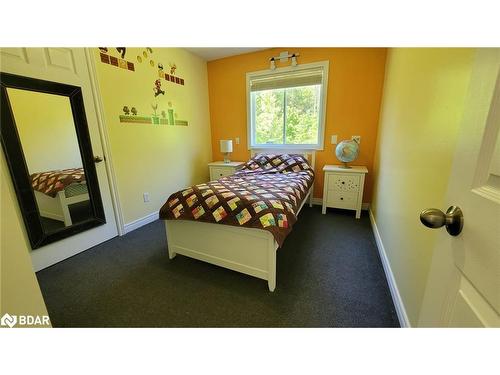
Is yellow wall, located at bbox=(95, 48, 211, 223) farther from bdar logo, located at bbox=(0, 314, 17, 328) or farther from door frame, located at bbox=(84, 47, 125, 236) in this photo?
bdar logo, located at bbox=(0, 314, 17, 328)

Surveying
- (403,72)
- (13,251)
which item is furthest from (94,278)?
(403,72)

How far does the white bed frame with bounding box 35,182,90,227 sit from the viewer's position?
1.67 m

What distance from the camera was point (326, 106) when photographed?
2805 millimetres

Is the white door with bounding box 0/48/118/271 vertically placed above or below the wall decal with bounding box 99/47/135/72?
below

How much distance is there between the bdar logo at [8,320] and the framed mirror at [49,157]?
4.63ft

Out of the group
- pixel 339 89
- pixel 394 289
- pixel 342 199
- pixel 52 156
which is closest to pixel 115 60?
pixel 52 156

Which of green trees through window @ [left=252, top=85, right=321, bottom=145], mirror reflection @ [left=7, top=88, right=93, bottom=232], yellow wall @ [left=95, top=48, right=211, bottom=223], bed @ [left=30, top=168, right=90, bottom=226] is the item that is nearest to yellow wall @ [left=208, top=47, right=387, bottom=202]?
green trees through window @ [left=252, top=85, right=321, bottom=145]

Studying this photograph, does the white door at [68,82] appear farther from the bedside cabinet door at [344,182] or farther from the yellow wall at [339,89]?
Result: the bedside cabinet door at [344,182]

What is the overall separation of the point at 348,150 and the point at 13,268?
2939mm

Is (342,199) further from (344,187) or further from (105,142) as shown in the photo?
(105,142)

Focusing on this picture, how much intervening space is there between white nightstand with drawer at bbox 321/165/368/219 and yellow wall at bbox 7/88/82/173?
2861mm
